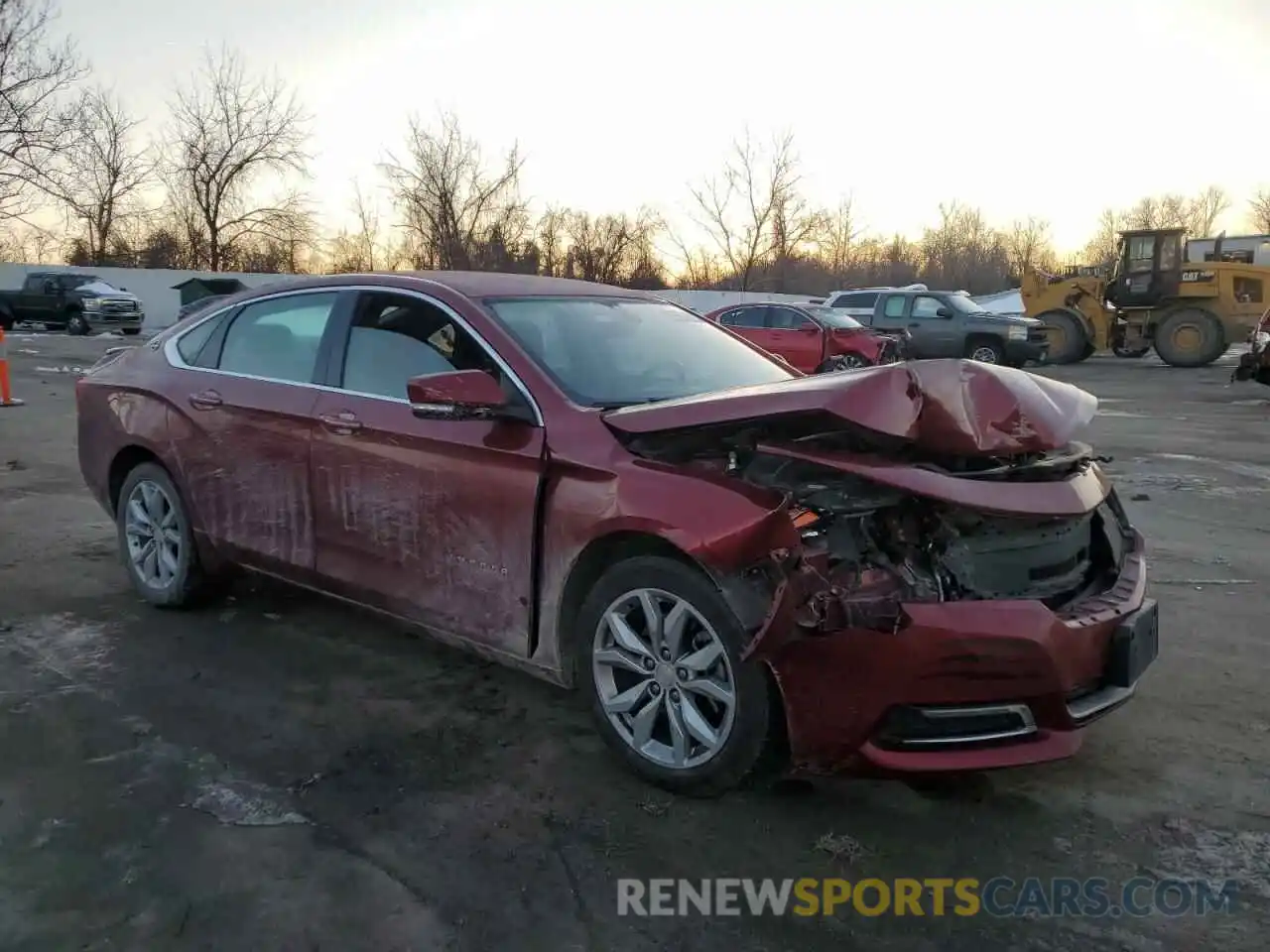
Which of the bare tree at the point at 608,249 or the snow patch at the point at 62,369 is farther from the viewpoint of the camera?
the bare tree at the point at 608,249

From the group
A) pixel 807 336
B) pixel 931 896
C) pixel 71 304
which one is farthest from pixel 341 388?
pixel 71 304

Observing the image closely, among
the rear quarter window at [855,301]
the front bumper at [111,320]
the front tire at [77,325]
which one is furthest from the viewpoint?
the front tire at [77,325]

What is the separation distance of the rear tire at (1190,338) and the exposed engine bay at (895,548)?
77.1 feet

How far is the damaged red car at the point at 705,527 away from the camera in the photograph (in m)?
2.71

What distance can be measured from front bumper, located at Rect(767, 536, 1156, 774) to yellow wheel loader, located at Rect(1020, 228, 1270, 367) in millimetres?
23639

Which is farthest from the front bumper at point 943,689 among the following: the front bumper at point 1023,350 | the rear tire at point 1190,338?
the rear tire at point 1190,338

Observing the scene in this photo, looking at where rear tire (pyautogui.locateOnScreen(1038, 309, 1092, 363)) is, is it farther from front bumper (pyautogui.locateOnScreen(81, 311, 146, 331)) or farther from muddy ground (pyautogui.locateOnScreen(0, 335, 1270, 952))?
front bumper (pyautogui.locateOnScreen(81, 311, 146, 331))

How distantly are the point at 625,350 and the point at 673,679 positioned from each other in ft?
4.72

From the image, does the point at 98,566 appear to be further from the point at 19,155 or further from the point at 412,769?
the point at 19,155

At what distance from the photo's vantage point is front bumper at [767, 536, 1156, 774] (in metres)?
2.65

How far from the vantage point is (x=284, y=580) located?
433cm

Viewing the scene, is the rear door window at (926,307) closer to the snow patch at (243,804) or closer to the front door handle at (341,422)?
the front door handle at (341,422)

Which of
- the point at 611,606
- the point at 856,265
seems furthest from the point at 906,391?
the point at 856,265

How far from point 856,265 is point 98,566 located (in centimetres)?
5791
